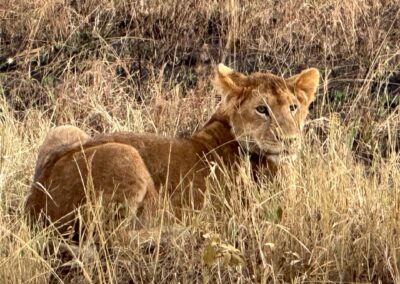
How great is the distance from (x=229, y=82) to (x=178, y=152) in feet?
1.89

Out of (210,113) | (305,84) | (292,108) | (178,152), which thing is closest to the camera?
(178,152)

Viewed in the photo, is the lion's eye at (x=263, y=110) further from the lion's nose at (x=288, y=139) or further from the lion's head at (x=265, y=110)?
the lion's nose at (x=288, y=139)

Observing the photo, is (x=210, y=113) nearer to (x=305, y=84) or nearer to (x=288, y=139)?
(x=305, y=84)

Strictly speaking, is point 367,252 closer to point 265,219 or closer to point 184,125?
point 265,219

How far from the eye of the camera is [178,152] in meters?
6.34

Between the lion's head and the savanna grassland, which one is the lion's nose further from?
the savanna grassland

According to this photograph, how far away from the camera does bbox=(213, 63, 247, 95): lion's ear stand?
666cm

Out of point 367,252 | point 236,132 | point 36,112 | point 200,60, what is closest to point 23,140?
point 36,112

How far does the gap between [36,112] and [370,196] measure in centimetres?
379

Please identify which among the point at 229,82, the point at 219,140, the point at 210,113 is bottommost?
the point at 210,113

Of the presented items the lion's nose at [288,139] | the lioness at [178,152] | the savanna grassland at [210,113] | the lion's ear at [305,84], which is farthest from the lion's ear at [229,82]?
the savanna grassland at [210,113]

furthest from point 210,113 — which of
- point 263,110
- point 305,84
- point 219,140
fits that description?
point 263,110

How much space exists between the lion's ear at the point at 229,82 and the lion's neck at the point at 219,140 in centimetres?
17

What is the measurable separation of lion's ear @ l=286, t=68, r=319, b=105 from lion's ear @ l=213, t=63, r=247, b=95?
277mm
